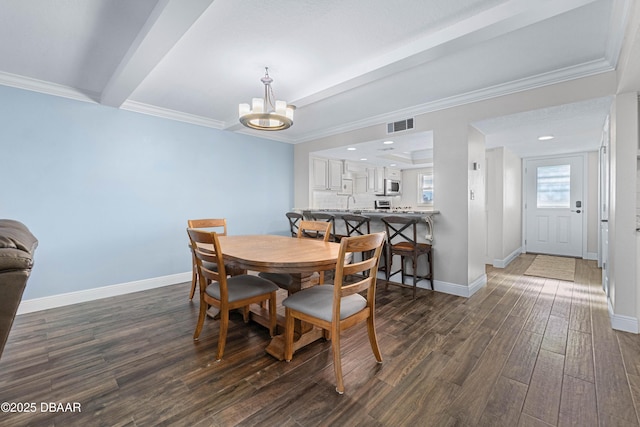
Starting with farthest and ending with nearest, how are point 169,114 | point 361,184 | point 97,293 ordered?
point 361,184 → point 169,114 → point 97,293

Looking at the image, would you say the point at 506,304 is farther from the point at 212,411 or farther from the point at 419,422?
the point at 212,411

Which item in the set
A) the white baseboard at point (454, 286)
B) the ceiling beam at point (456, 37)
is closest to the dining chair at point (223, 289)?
the ceiling beam at point (456, 37)

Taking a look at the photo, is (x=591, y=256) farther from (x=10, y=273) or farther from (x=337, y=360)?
(x=10, y=273)

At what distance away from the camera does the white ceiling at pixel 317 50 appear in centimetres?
182

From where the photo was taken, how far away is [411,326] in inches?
99.6

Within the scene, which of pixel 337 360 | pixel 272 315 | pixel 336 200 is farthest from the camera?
pixel 336 200

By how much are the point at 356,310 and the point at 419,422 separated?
0.65 m

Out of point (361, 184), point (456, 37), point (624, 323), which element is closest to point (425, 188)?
point (361, 184)

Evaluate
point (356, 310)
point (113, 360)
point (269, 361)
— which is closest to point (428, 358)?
point (356, 310)

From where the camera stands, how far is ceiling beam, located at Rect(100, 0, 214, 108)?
164 cm

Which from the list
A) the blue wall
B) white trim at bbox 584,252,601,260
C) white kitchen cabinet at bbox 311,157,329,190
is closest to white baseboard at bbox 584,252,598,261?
white trim at bbox 584,252,601,260

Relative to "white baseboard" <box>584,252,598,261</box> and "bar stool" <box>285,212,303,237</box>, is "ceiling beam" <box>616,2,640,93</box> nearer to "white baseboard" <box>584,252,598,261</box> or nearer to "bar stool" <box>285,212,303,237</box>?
"bar stool" <box>285,212,303,237</box>

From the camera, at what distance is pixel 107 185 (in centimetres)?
339

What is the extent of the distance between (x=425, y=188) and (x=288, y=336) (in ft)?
20.7
